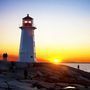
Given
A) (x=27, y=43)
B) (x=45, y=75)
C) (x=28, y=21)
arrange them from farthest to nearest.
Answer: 1. (x=28, y=21)
2. (x=27, y=43)
3. (x=45, y=75)

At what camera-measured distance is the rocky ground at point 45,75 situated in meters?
30.0

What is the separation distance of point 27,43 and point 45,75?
38.4 ft

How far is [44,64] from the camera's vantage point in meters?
38.4

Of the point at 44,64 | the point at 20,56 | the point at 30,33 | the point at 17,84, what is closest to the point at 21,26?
the point at 30,33

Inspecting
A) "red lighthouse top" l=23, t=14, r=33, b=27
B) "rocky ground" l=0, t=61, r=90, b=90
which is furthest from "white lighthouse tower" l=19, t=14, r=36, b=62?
"rocky ground" l=0, t=61, r=90, b=90

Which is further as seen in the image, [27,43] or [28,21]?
[28,21]

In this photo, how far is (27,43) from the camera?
45219 mm

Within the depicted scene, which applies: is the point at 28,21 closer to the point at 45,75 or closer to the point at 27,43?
the point at 27,43

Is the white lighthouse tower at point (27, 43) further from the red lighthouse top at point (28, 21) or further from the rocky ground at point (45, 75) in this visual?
the rocky ground at point (45, 75)

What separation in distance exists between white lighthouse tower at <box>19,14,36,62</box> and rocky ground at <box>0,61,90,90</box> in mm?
7193

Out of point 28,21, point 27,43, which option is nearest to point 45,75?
point 27,43

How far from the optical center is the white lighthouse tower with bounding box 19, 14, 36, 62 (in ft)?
148

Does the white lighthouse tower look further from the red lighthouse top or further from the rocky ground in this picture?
the rocky ground

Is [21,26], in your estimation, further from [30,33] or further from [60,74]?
[60,74]
